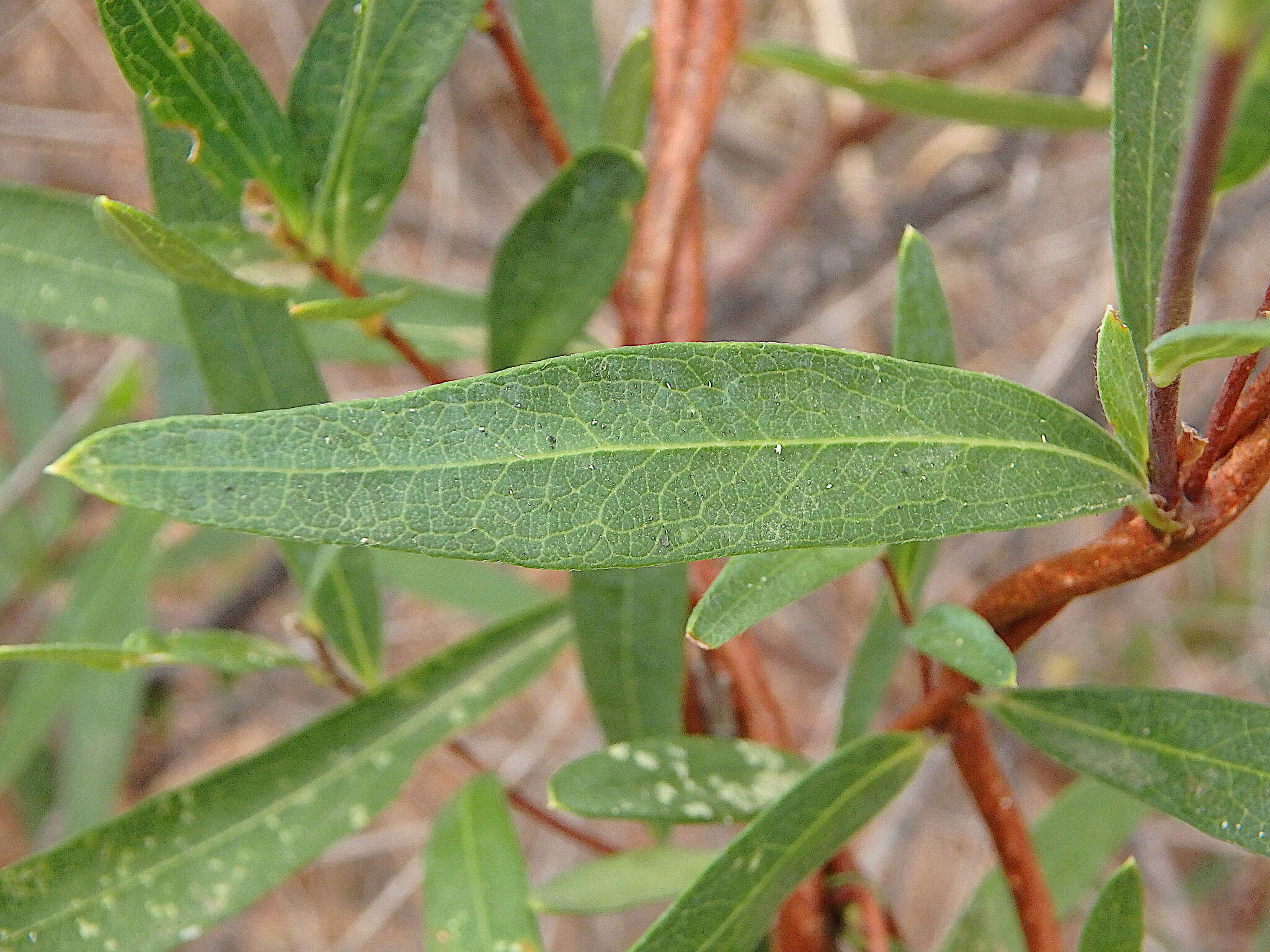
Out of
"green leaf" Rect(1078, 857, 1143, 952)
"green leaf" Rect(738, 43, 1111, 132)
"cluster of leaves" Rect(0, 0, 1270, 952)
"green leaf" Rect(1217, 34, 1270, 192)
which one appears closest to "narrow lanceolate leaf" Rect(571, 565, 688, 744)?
"cluster of leaves" Rect(0, 0, 1270, 952)

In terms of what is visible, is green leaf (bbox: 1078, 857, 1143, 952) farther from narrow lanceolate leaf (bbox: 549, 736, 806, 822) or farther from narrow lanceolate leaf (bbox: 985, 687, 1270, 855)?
narrow lanceolate leaf (bbox: 549, 736, 806, 822)

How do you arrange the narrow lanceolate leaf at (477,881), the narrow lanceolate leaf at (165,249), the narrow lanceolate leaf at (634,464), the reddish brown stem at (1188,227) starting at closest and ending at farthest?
the reddish brown stem at (1188,227)
the narrow lanceolate leaf at (634,464)
the narrow lanceolate leaf at (165,249)
the narrow lanceolate leaf at (477,881)

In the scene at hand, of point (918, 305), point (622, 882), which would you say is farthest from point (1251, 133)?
point (622, 882)

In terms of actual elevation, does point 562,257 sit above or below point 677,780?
above

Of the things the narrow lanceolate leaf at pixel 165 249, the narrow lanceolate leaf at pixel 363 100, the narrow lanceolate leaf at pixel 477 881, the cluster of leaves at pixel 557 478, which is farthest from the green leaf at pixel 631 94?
the narrow lanceolate leaf at pixel 477 881

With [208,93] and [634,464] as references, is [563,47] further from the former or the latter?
[634,464]

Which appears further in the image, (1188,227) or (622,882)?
(622,882)

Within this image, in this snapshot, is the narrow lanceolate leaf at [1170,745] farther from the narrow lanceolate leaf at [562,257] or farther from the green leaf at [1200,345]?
the narrow lanceolate leaf at [562,257]
